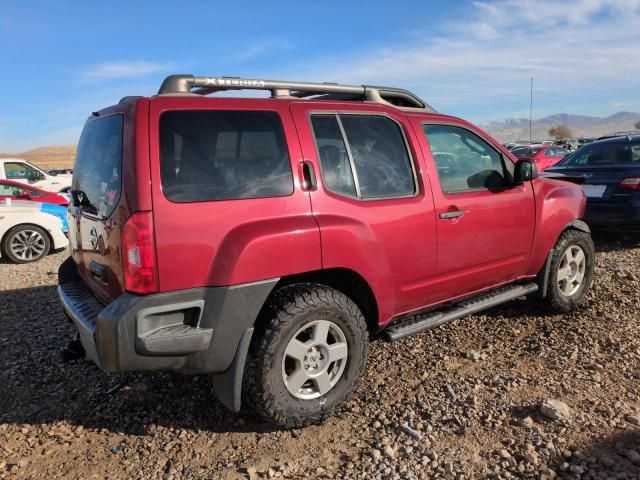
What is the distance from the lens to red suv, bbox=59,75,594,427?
2531mm

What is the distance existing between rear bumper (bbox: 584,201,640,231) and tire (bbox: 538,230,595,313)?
2.42 metres

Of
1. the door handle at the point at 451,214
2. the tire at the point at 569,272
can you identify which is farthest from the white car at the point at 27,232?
the tire at the point at 569,272

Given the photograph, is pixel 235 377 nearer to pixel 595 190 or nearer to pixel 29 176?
pixel 595 190

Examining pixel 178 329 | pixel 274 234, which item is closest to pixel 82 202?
pixel 178 329

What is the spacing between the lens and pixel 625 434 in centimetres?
279

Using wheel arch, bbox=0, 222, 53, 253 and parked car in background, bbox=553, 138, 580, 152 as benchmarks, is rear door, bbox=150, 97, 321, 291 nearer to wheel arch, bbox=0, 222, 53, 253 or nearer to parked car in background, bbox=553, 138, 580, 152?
wheel arch, bbox=0, 222, 53, 253

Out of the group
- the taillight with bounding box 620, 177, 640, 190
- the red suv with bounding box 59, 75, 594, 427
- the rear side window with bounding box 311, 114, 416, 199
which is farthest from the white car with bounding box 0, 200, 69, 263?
the taillight with bounding box 620, 177, 640, 190

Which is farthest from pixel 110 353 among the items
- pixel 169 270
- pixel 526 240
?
pixel 526 240

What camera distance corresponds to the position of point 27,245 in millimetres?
8367

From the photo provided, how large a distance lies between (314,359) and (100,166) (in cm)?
168

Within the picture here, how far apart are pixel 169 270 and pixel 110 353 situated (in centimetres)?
49

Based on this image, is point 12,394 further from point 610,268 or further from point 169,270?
point 610,268

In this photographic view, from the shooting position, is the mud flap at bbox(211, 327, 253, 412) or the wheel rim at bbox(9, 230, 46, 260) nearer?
the mud flap at bbox(211, 327, 253, 412)

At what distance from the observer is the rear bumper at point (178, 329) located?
8.09ft
